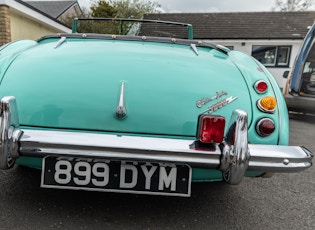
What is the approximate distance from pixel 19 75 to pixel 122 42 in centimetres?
89

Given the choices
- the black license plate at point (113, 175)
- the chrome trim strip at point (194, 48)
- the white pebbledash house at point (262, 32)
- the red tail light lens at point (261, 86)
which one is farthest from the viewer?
the white pebbledash house at point (262, 32)

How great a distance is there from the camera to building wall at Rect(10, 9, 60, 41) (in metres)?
8.40

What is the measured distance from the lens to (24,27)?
922 centimetres

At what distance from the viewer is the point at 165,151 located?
55.9 inches

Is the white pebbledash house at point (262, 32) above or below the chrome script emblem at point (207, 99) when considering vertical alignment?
above

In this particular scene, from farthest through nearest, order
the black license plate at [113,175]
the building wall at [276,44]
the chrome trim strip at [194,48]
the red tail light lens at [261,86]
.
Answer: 1. the building wall at [276,44]
2. the chrome trim strip at [194,48]
3. the red tail light lens at [261,86]
4. the black license plate at [113,175]

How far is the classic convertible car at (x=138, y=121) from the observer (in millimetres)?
1425

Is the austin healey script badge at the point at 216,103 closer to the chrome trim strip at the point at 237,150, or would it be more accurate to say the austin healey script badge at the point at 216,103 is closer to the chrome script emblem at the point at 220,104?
the chrome script emblem at the point at 220,104

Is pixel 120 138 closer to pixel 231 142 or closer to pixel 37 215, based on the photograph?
pixel 231 142

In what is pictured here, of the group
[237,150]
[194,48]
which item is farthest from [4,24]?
[237,150]

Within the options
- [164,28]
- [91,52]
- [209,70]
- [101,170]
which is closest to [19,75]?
[91,52]

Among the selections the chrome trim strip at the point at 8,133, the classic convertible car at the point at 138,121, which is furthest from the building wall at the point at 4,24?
the chrome trim strip at the point at 8,133

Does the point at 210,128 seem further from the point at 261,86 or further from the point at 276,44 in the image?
the point at 276,44

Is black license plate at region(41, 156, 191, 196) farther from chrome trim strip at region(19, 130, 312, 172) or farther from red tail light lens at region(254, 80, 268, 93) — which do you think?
red tail light lens at region(254, 80, 268, 93)
